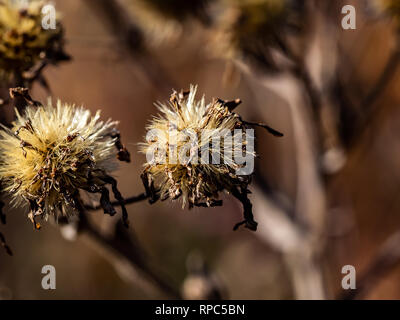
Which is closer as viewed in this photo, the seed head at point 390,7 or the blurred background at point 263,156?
the seed head at point 390,7

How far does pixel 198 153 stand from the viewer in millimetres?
1027

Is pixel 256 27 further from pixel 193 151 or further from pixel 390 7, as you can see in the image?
A: pixel 193 151

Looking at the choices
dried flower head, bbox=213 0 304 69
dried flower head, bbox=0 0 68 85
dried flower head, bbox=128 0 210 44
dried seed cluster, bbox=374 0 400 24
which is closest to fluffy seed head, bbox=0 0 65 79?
dried flower head, bbox=0 0 68 85

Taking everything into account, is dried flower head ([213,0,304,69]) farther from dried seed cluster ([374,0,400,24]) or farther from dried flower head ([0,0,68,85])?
dried flower head ([0,0,68,85])

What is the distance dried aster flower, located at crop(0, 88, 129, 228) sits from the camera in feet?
3.42

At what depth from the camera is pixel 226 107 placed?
Answer: 104 centimetres

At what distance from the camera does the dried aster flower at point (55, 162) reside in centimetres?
104

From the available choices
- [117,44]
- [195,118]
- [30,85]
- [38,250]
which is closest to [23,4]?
[30,85]

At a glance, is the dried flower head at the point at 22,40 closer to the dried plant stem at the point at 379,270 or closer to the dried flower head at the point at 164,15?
the dried flower head at the point at 164,15

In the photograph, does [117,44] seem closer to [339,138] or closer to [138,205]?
[339,138]

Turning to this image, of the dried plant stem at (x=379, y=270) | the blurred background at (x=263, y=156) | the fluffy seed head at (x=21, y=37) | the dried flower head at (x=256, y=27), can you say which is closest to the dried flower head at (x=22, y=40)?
the fluffy seed head at (x=21, y=37)

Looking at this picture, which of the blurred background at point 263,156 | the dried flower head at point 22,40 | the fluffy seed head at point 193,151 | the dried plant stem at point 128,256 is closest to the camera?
the fluffy seed head at point 193,151

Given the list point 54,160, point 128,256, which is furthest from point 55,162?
point 128,256

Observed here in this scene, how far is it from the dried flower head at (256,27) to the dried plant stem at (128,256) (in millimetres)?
738
